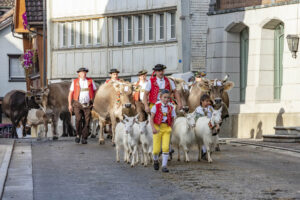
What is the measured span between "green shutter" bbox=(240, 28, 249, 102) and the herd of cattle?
591 cm

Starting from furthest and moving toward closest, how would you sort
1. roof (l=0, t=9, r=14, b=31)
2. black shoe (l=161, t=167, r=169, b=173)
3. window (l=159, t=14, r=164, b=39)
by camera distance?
roof (l=0, t=9, r=14, b=31) → window (l=159, t=14, r=164, b=39) → black shoe (l=161, t=167, r=169, b=173)

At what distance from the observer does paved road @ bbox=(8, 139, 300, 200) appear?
12180mm

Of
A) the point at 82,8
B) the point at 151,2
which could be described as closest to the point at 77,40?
the point at 82,8

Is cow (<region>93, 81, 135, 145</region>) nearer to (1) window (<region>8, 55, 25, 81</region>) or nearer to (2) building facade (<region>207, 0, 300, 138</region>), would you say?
(2) building facade (<region>207, 0, 300, 138</region>)

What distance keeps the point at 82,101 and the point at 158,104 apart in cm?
863

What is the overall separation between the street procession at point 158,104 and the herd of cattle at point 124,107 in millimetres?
36

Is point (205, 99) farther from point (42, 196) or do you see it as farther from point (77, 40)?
point (77, 40)

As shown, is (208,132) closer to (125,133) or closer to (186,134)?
(186,134)

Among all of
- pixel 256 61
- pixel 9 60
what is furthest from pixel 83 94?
pixel 9 60

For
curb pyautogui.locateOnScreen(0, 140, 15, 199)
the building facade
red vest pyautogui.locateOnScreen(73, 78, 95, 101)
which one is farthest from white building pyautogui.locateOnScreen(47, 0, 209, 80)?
curb pyautogui.locateOnScreen(0, 140, 15, 199)

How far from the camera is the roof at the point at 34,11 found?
53.0 m

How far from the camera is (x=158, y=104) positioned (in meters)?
15.9

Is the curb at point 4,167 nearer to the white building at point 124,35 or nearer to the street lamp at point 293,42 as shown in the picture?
the street lamp at point 293,42

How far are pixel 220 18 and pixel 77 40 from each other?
706 inches
